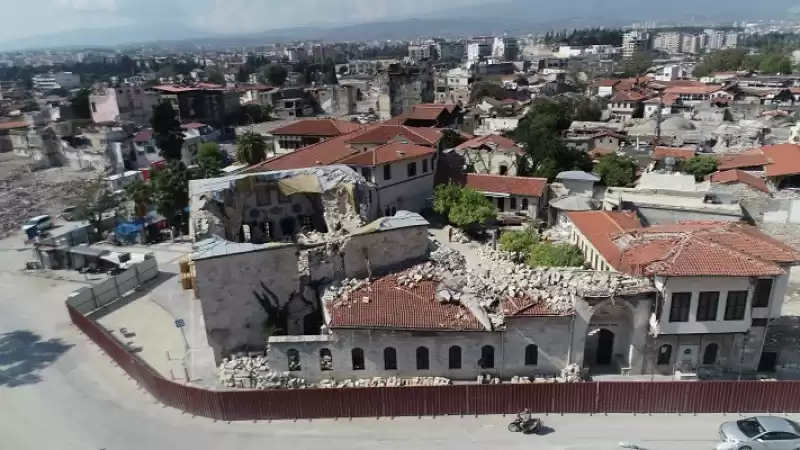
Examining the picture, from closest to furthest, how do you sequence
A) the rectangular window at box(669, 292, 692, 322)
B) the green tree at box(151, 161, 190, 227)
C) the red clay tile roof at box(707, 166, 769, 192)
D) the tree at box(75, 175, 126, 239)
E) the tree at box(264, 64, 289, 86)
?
the rectangular window at box(669, 292, 692, 322)
the red clay tile roof at box(707, 166, 769, 192)
the green tree at box(151, 161, 190, 227)
the tree at box(75, 175, 126, 239)
the tree at box(264, 64, 289, 86)

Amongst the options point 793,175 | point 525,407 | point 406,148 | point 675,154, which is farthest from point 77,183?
point 793,175

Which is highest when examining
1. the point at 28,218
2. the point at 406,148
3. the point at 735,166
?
the point at 406,148

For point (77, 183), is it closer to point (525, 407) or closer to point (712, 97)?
point (525, 407)

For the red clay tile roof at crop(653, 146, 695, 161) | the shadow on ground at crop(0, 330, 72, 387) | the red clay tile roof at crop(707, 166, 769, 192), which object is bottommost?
the shadow on ground at crop(0, 330, 72, 387)

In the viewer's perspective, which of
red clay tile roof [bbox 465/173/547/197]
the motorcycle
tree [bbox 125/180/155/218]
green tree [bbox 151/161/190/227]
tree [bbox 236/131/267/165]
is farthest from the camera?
tree [bbox 236/131/267/165]

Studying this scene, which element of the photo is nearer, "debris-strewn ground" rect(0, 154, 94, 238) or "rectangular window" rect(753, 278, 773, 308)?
"rectangular window" rect(753, 278, 773, 308)

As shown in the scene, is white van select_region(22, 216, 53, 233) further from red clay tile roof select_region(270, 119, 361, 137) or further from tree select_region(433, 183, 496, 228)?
tree select_region(433, 183, 496, 228)

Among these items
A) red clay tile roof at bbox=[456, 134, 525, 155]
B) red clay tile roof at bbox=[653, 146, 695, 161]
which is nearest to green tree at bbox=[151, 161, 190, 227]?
red clay tile roof at bbox=[456, 134, 525, 155]

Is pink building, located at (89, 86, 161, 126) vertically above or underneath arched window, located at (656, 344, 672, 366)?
above

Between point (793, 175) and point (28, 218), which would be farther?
point (28, 218)
